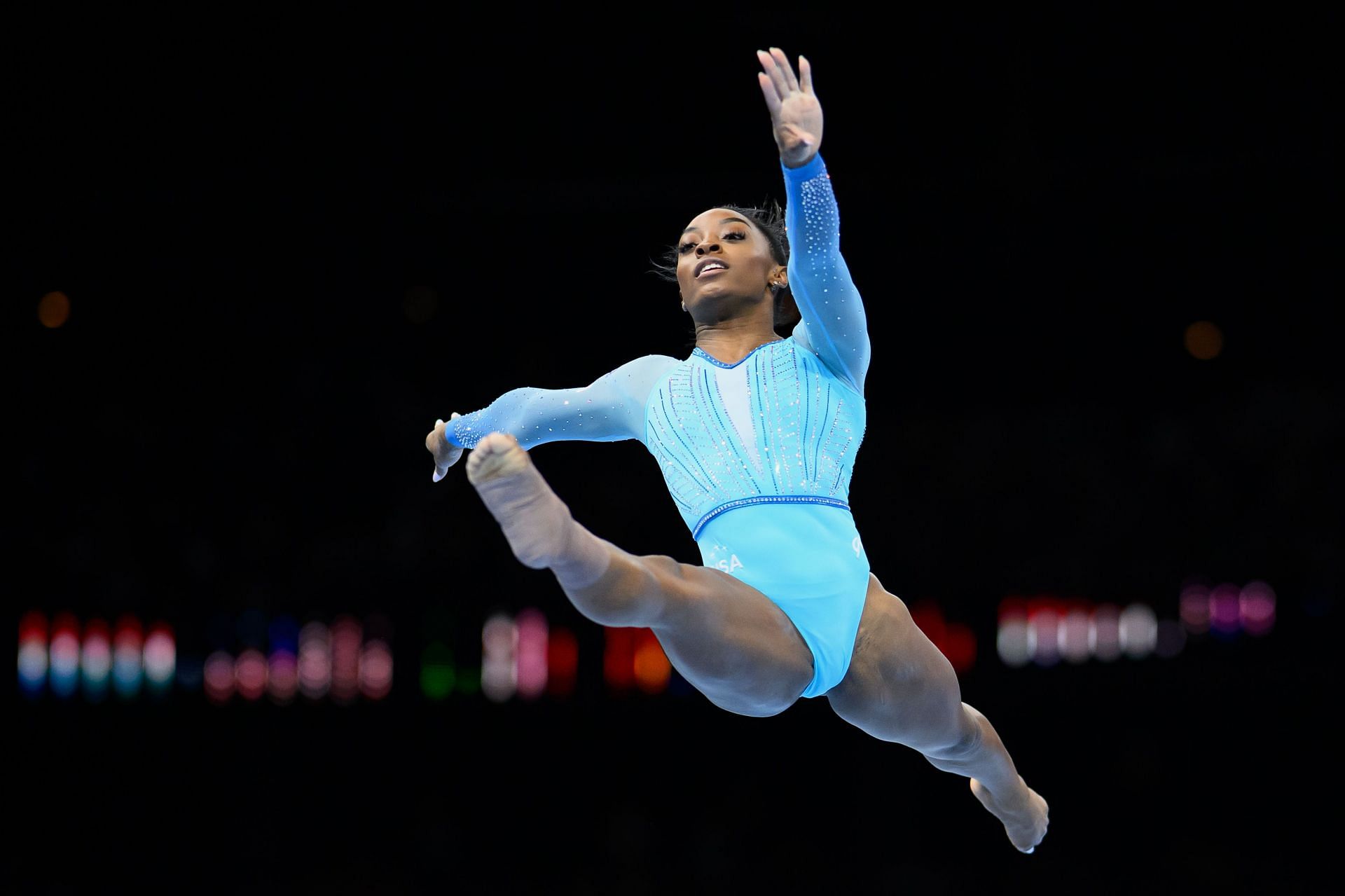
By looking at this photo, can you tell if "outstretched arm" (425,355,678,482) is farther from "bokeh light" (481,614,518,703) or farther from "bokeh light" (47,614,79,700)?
"bokeh light" (47,614,79,700)

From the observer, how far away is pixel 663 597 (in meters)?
2.60

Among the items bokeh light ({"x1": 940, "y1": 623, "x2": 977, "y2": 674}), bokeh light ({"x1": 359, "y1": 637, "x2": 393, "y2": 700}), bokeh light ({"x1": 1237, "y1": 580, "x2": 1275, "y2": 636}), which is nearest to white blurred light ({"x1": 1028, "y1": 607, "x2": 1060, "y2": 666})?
bokeh light ({"x1": 940, "y1": 623, "x2": 977, "y2": 674})

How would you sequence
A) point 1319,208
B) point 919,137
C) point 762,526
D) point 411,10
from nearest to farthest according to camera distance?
1. point 762,526
2. point 411,10
3. point 919,137
4. point 1319,208

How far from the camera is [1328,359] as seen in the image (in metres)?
7.17

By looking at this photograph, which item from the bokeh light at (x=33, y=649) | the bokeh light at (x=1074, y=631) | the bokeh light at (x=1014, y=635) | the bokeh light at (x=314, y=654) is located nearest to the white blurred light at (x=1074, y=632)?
the bokeh light at (x=1074, y=631)

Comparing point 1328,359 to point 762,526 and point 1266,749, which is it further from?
point 762,526

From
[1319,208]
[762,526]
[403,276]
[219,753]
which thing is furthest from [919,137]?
[219,753]

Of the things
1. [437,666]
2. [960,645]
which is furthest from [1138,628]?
[437,666]

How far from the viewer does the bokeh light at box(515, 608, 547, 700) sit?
7102 mm

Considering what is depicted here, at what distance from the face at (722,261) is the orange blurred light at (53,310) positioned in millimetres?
4714

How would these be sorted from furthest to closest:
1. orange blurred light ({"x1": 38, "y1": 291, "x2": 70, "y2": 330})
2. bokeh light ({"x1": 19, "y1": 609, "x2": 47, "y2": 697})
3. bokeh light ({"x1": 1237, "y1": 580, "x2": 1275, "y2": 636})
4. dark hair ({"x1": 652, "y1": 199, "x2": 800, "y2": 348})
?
orange blurred light ({"x1": 38, "y1": 291, "x2": 70, "y2": 330}), bokeh light ({"x1": 1237, "y1": 580, "x2": 1275, "y2": 636}), bokeh light ({"x1": 19, "y1": 609, "x2": 47, "y2": 697}), dark hair ({"x1": 652, "y1": 199, "x2": 800, "y2": 348})

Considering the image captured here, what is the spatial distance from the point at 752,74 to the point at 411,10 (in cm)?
142

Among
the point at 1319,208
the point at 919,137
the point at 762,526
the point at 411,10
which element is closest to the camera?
the point at 762,526

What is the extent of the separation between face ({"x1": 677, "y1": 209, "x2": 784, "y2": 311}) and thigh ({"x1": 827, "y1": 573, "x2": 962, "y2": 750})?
0.71m
